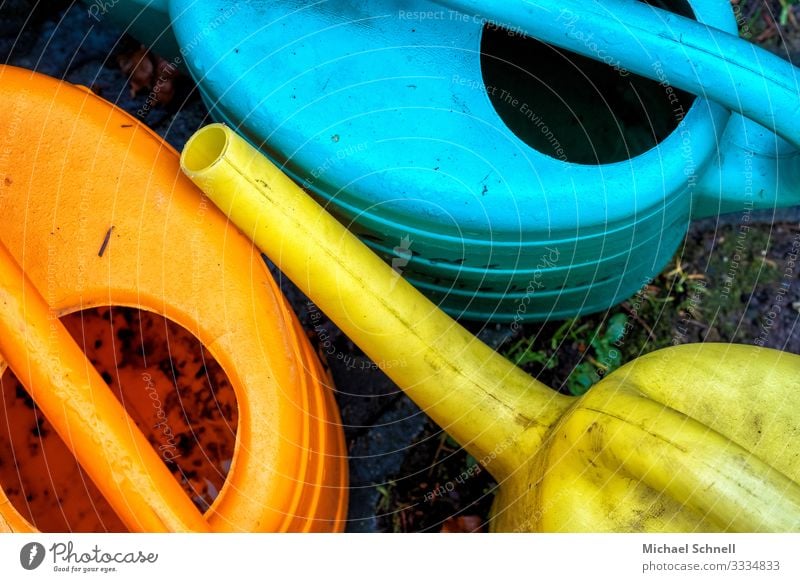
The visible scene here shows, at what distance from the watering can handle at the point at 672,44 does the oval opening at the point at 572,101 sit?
156 mm

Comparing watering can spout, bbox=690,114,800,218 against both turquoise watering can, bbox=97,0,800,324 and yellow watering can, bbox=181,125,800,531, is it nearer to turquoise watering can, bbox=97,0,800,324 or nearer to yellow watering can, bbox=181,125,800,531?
turquoise watering can, bbox=97,0,800,324

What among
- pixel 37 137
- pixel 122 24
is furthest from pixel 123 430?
pixel 122 24

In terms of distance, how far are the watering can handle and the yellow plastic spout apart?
37 centimetres

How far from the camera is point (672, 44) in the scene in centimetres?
56

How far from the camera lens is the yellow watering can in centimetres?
49

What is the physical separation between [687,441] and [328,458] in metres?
0.32

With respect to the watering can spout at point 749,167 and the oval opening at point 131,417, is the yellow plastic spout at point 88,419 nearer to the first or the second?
the oval opening at point 131,417

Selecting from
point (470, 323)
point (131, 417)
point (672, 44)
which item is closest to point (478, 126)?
point (672, 44)
